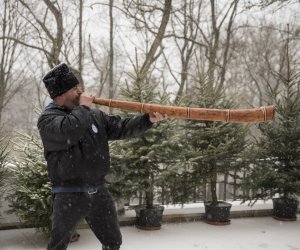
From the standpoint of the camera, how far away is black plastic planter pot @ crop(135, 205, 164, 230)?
6301mm

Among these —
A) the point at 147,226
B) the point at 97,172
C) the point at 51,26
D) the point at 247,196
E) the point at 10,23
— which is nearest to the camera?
the point at 97,172

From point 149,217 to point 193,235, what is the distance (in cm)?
74

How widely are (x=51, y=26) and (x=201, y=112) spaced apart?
47.7 ft

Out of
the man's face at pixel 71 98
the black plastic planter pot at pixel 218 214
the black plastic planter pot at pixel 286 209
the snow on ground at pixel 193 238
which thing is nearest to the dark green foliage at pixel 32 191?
the snow on ground at pixel 193 238

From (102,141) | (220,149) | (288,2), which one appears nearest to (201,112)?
(102,141)

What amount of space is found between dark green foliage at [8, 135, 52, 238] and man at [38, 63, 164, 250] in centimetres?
183

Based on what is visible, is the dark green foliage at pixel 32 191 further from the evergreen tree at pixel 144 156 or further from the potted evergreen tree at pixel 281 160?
the potted evergreen tree at pixel 281 160

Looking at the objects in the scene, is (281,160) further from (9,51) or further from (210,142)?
(9,51)

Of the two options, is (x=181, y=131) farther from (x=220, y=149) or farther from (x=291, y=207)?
(x=291, y=207)

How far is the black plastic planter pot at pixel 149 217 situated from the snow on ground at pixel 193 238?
112mm

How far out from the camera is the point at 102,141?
356 centimetres

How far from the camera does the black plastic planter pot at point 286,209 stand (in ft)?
23.3

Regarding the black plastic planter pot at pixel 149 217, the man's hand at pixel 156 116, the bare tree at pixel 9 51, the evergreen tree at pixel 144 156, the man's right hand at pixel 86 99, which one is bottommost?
the black plastic planter pot at pixel 149 217

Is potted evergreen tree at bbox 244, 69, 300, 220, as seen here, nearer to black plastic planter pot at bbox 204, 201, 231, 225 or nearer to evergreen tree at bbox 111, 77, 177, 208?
black plastic planter pot at bbox 204, 201, 231, 225
